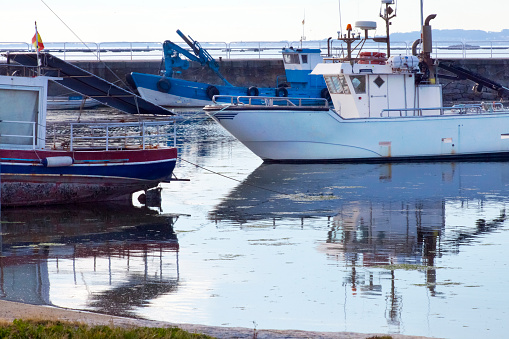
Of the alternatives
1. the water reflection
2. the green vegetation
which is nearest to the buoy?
the water reflection

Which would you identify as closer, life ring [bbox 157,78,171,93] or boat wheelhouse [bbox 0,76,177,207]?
boat wheelhouse [bbox 0,76,177,207]

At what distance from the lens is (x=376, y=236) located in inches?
517

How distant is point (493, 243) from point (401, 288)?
11.9 ft

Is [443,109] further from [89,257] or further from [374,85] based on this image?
[89,257]

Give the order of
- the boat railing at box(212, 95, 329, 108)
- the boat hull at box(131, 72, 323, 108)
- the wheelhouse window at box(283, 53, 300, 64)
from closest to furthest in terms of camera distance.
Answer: the boat railing at box(212, 95, 329, 108) → the wheelhouse window at box(283, 53, 300, 64) → the boat hull at box(131, 72, 323, 108)

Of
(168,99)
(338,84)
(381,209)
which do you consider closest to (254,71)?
(168,99)

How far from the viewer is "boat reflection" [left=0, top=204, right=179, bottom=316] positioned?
912cm

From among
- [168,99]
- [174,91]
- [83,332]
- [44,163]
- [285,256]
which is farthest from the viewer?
[168,99]

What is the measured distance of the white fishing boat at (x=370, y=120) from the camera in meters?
22.2

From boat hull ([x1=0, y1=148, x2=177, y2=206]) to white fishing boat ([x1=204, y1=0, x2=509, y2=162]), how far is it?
19.3 ft

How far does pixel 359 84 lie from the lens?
23031 millimetres

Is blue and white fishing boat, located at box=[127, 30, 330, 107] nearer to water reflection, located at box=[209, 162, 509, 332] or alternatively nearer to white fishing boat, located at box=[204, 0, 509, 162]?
white fishing boat, located at box=[204, 0, 509, 162]

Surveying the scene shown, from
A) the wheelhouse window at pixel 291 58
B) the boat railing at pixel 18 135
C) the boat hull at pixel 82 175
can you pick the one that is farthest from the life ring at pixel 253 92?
the boat railing at pixel 18 135

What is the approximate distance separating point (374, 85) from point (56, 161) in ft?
36.3
